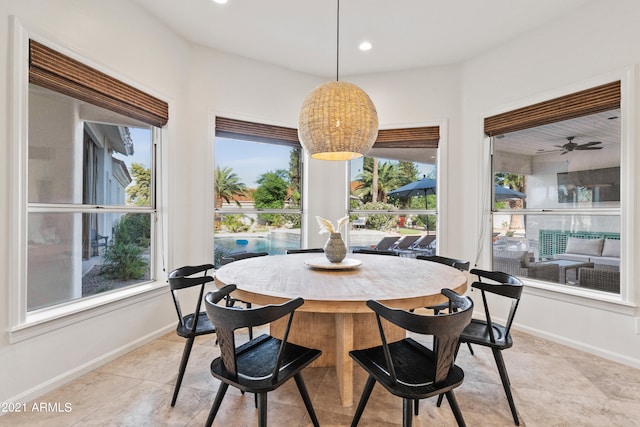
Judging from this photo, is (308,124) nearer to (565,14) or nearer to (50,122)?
(50,122)

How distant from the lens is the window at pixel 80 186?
83.3 inches

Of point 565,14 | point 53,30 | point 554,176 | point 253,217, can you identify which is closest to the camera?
point 53,30

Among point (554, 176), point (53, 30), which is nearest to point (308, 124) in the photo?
point (53, 30)

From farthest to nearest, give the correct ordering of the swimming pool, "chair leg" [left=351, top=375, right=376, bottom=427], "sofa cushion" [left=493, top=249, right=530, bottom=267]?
the swimming pool < "sofa cushion" [left=493, top=249, right=530, bottom=267] < "chair leg" [left=351, top=375, right=376, bottom=427]

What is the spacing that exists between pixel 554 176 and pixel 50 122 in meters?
4.30

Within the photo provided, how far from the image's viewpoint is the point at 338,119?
2135 millimetres

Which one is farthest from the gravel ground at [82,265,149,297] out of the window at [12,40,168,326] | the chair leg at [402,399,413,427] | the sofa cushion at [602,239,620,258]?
the sofa cushion at [602,239,620,258]

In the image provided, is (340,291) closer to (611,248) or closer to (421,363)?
(421,363)

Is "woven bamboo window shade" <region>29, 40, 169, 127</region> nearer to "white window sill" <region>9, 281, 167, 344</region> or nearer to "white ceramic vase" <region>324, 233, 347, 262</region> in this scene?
"white window sill" <region>9, 281, 167, 344</region>

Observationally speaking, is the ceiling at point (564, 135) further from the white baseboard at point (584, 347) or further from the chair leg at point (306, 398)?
the chair leg at point (306, 398)

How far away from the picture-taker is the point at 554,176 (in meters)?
3.11

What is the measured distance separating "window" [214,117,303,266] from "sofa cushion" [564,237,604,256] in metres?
2.88

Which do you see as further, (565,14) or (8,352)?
(565,14)

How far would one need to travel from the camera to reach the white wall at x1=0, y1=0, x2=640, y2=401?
2.13m
